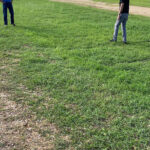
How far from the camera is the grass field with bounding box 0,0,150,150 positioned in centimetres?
346

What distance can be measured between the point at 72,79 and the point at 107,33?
4.82 m

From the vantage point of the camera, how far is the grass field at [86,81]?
136 inches

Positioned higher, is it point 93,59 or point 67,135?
point 93,59

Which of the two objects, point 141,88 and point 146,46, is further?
point 146,46

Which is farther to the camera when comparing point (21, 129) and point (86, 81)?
point (86, 81)

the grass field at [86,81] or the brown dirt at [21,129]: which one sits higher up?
the grass field at [86,81]

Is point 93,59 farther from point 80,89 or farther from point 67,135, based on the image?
point 67,135

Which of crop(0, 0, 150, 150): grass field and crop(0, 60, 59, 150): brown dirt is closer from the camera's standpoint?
crop(0, 60, 59, 150): brown dirt

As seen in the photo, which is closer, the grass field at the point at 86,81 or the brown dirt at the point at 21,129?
the brown dirt at the point at 21,129

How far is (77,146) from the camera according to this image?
3172 mm

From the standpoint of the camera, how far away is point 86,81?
5.00 meters

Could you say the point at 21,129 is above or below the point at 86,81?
below

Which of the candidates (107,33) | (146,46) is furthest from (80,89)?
(107,33)

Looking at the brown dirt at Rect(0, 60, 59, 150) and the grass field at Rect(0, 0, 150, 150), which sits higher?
the grass field at Rect(0, 0, 150, 150)
